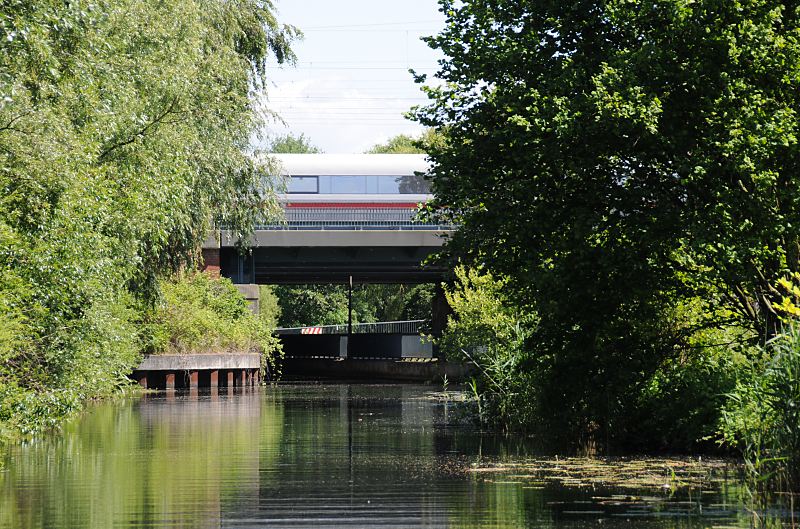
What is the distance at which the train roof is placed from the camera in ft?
177

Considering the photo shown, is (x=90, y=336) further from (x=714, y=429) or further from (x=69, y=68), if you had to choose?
(x=714, y=429)

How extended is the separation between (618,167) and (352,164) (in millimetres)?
35717

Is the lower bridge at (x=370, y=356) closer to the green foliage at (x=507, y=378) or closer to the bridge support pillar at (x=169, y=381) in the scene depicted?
the bridge support pillar at (x=169, y=381)

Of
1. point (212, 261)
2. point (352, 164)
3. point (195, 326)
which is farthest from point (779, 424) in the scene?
point (352, 164)

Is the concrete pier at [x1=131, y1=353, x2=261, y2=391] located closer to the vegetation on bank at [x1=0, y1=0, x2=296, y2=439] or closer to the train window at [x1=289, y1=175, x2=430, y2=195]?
the train window at [x1=289, y1=175, x2=430, y2=195]

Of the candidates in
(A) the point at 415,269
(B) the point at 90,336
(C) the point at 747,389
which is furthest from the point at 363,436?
(A) the point at 415,269

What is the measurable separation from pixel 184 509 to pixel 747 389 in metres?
7.09

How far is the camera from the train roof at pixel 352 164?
177ft

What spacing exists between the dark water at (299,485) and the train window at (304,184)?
27.1 m

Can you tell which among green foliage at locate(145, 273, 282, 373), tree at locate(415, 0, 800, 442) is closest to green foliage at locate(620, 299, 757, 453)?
tree at locate(415, 0, 800, 442)

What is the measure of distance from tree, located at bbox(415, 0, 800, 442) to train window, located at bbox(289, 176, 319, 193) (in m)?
32.5

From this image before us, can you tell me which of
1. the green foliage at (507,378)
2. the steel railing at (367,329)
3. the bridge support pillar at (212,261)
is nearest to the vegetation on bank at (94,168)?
the green foliage at (507,378)

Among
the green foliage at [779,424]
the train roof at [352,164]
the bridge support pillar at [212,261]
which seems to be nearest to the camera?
the green foliage at [779,424]

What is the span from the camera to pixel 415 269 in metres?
53.2
